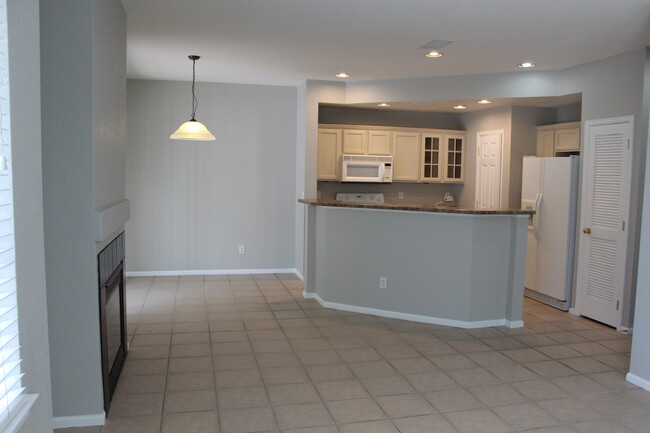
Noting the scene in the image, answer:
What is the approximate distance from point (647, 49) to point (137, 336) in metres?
5.02

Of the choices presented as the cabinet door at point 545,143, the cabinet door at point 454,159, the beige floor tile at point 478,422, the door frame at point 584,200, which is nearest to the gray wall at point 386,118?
the cabinet door at point 454,159

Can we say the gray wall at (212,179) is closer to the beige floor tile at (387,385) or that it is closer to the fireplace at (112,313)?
the fireplace at (112,313)

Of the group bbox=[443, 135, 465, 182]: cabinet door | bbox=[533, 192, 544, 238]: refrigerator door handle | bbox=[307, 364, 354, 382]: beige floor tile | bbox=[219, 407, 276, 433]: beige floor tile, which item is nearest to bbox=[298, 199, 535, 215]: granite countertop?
bbox=[533, 192, 544, 238]: refrigerator door handle

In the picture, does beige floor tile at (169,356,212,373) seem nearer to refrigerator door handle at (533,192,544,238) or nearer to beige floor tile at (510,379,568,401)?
beige floor tile at (510,379,568,401)

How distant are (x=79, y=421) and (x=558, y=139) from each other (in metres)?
5.90

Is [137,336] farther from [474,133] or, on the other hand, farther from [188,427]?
[474,133]

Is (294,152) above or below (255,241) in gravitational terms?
above

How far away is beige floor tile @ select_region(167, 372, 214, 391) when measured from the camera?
11.0ft

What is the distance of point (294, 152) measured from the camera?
22.7 ft

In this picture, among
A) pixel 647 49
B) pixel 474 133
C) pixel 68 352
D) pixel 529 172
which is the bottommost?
pixel 68 352

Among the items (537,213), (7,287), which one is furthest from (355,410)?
(537,213)

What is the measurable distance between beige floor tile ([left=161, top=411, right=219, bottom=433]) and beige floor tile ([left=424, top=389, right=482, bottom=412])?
133 cm

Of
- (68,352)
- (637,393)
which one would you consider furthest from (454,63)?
(68,352)

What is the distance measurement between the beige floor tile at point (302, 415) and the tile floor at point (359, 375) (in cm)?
1
